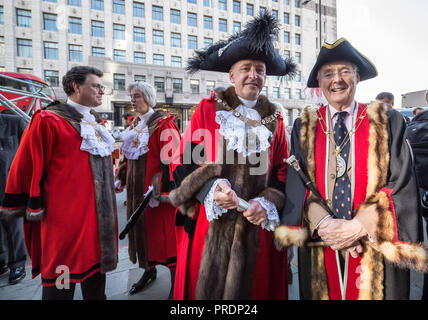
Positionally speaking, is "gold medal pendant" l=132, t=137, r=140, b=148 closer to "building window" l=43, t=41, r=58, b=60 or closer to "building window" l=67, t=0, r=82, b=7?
"building window" l=43, t=41, r=58, b=60

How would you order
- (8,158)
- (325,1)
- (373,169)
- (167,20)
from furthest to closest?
(325,1), (167,20), (8,158), (373,169)

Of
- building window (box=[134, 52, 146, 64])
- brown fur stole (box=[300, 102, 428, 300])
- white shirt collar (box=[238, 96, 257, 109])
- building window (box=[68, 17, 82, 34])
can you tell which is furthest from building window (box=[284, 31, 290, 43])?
brown fur stole (box=[300, 102, 428, 300])

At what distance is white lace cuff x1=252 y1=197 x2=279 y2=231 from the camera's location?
151 centimetres

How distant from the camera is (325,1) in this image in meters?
36.1

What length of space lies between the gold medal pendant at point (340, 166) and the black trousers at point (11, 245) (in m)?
3.62

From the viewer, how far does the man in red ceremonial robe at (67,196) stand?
1.83 m

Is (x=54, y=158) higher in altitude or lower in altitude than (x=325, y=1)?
lower

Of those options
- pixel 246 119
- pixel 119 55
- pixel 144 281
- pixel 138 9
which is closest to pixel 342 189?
pixel 246 119

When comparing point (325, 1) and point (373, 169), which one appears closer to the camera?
point (373, 169)

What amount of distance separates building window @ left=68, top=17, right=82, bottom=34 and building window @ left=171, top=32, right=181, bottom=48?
32.2ft

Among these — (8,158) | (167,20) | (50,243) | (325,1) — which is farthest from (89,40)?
(325,1)

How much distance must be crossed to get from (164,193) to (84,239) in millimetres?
906

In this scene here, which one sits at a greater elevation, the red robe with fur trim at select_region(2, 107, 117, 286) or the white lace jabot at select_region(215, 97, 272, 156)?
the white lace jabot at select_region(215, 97, 272, 156)

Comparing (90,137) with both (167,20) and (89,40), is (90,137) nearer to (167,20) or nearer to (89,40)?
(89,40)
